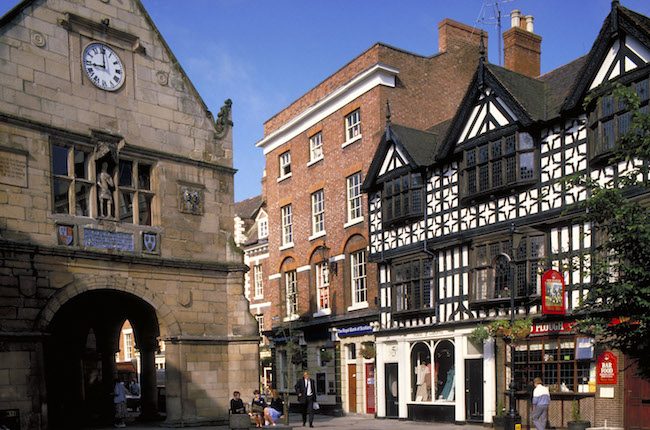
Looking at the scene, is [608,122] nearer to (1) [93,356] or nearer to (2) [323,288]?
(2) [323,288]

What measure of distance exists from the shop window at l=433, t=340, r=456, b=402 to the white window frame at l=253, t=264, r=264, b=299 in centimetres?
1574

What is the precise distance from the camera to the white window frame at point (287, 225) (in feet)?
113

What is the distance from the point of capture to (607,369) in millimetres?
18328

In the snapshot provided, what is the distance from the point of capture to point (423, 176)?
25.1 meters

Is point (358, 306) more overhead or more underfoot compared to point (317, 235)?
more underfoot

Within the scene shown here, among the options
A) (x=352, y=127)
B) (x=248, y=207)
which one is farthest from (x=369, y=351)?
(x=248, y=207)

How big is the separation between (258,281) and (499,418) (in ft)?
68.4

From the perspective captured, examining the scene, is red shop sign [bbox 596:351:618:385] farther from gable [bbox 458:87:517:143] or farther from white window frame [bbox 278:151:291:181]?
white window frame [bbox 278:151:291:181]

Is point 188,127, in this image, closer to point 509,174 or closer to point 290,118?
point 509,174

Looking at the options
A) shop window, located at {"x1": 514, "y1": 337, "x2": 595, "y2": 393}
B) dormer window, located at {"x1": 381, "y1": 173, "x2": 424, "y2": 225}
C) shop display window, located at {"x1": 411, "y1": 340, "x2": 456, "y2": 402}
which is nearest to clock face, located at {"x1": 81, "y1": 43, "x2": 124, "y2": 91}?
dormer window, located at {"x1": 381, "y1": 173, "x2": 424, "y2": 225}

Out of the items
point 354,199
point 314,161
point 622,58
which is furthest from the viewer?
point 314,161

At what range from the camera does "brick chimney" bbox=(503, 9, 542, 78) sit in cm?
2789

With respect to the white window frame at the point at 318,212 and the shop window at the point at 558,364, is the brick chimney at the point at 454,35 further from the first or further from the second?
the shop window at the point at 558,364

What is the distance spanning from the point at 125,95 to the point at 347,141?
488 inches
